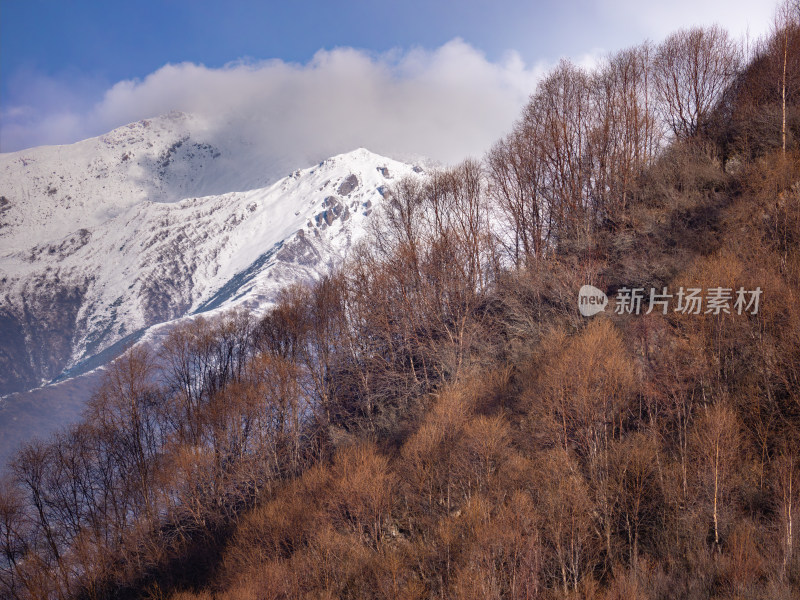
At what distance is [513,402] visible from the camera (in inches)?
808

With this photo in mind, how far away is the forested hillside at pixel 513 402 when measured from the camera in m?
14.6

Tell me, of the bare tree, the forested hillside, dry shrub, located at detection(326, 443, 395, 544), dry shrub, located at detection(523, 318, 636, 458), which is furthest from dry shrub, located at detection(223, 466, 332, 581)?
the bare tree

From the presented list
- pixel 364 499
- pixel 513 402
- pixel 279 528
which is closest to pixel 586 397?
pixel 513 402

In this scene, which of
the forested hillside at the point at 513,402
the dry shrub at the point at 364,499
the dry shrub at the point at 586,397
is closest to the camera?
the forested hillside at the point at 513,402

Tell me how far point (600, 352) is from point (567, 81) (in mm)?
19317

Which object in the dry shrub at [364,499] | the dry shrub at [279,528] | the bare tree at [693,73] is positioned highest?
the bare tree at [693,73]

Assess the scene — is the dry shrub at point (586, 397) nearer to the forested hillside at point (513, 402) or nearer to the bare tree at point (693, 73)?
the forested hillside at point (513, 402)

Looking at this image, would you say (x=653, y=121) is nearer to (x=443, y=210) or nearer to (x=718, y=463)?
(x=443, y=210)

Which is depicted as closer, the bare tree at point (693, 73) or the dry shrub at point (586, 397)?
the dry shrub at point (586, 397)

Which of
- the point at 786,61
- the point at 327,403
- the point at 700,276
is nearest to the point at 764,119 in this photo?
the point at 786,61

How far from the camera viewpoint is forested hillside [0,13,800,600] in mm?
14594

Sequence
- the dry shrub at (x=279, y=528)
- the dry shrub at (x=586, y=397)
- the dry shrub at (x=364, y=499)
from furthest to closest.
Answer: the dry shrub at (x=279, y=528)
the dry shrub at (x=364, y=499)
the dry shrub at (x=586, y=397)

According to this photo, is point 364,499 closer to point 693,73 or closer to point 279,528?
point 279,528

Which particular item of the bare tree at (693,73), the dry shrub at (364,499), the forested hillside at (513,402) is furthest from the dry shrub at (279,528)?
the bare tree at (693,73)
